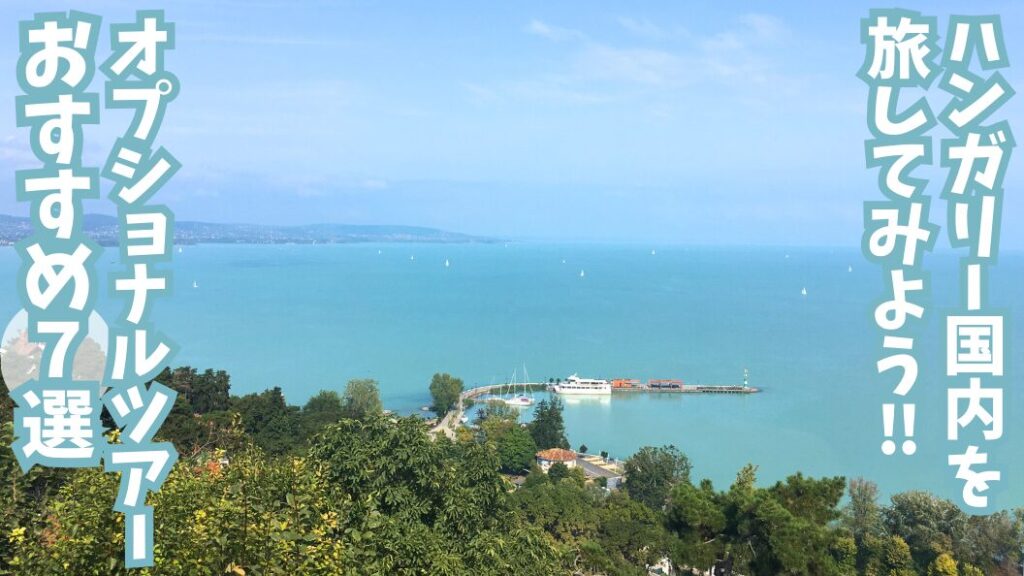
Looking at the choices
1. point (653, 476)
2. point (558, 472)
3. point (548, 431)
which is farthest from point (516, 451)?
point (653, 476)

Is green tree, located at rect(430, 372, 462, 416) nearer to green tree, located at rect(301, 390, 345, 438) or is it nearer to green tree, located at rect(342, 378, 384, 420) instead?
green tree, located at rect(342, 378, 384, 420)

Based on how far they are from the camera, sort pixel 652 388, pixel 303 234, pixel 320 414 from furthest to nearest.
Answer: pixel 303 234 → pixel 652 388 → pixel 320 414

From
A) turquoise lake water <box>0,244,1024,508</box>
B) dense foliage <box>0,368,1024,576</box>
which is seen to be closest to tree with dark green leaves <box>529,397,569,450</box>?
turquoise lake water <box>0,244,1024,508</box>

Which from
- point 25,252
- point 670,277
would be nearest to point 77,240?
point 25,252

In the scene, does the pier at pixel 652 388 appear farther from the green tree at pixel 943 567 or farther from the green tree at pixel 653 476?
the green tree at pixel 943 567

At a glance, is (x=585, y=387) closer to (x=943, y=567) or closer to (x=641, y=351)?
(x=641, y=351)

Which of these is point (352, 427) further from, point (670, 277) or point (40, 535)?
point (670, 277)
